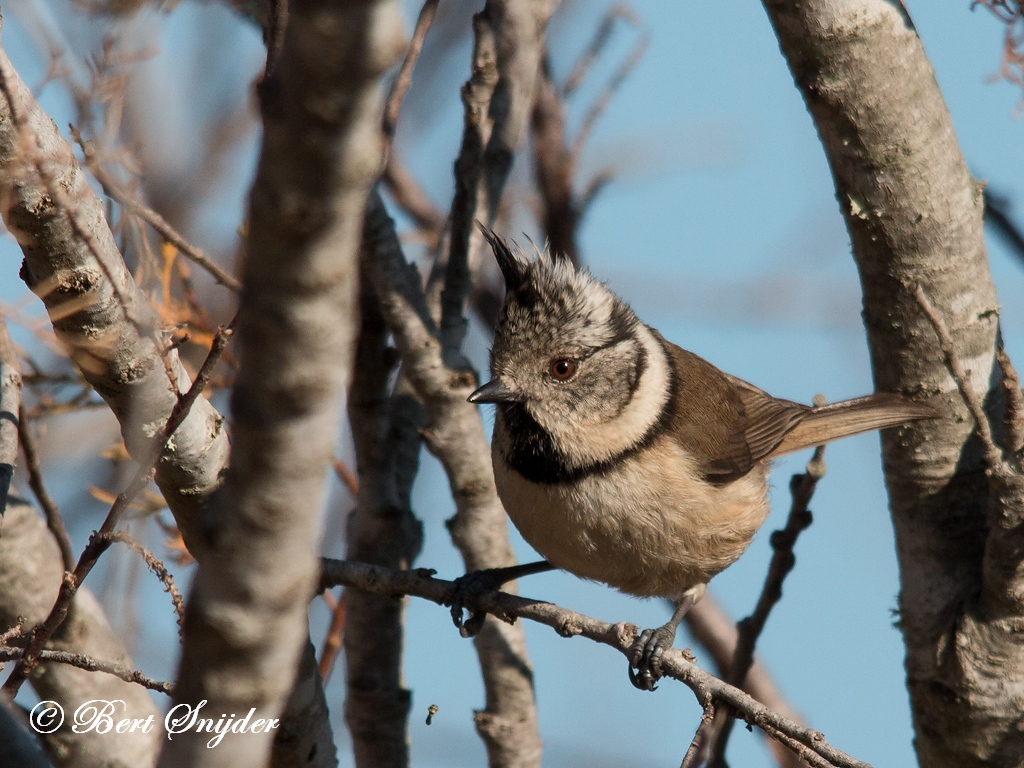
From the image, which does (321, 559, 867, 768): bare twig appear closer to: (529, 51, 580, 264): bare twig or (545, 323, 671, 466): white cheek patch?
(545, 323, 671, 466): white cheek patch

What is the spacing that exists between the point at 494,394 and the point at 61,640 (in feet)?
4.96

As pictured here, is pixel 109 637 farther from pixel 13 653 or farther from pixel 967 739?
pixel 967 739

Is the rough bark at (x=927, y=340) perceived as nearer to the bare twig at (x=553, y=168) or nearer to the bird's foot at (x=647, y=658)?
the bird's foot at (x=647, y=658)

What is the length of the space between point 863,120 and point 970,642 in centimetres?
158

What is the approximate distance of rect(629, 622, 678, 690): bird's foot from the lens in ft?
10.5

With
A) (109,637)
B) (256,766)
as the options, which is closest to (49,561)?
(109,637)

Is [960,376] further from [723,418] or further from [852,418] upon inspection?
[723,418]

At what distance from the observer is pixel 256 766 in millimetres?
1619

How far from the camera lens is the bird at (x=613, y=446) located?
3.50m

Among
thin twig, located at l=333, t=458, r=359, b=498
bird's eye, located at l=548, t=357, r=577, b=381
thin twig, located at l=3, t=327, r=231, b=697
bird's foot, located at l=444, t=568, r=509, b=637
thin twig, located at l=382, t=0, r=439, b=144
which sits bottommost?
thin twig, located at l=3, t=327, r=231, b=697

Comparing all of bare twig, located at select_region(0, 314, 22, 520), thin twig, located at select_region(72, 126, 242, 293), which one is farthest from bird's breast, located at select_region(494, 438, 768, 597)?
bare twig, located at select_region(0, 314, 22, 520)

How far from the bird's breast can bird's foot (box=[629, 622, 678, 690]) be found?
28cm

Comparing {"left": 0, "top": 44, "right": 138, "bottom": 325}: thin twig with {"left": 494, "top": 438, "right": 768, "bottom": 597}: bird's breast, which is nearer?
{"left": 0, "top": 44, "right": 138, "bottom": 325}: thin twig

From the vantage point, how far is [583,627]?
2691 mm
